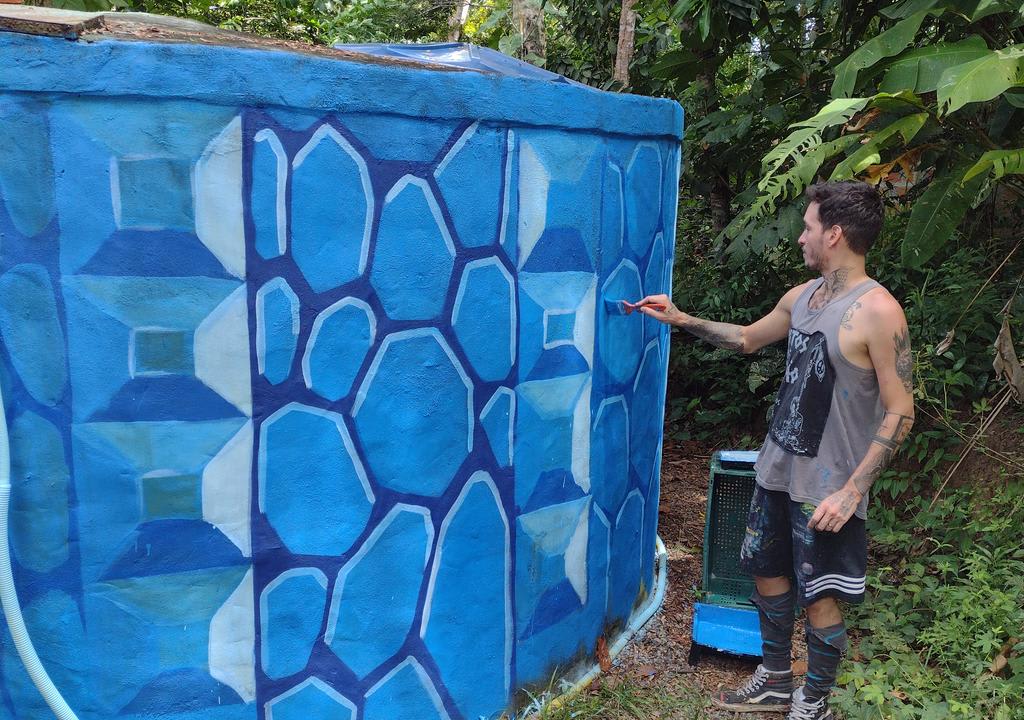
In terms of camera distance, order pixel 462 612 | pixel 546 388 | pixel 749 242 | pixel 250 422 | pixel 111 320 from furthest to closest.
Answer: pixel 749 242
pixel 546 388
pixel 462 612
pixel 250 422
pixel 111 320

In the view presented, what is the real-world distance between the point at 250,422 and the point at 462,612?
0.97 m

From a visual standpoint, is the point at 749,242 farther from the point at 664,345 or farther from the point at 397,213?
the point at 397,213

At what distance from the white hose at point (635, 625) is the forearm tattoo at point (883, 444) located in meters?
1.30

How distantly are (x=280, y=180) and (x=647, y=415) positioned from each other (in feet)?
6.76

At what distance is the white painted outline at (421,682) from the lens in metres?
2.72

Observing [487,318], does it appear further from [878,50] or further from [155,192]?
[878,50]

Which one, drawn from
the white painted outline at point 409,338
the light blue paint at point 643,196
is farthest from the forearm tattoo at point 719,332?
the white painted outline at point 409,338

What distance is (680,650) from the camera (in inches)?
152

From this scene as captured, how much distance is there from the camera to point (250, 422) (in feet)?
8.01

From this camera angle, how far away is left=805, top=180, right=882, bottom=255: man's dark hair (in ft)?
9.56

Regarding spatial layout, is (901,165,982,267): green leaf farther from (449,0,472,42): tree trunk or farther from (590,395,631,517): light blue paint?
(449,0,472,42): tree trunk

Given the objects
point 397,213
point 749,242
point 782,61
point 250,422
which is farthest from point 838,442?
point 782,61

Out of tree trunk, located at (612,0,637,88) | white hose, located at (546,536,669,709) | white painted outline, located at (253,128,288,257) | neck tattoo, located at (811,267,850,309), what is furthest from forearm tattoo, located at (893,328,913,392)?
tree trunk, located at (612,0,637,88)

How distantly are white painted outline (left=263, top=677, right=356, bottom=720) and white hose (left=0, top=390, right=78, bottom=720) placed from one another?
0.53 m
